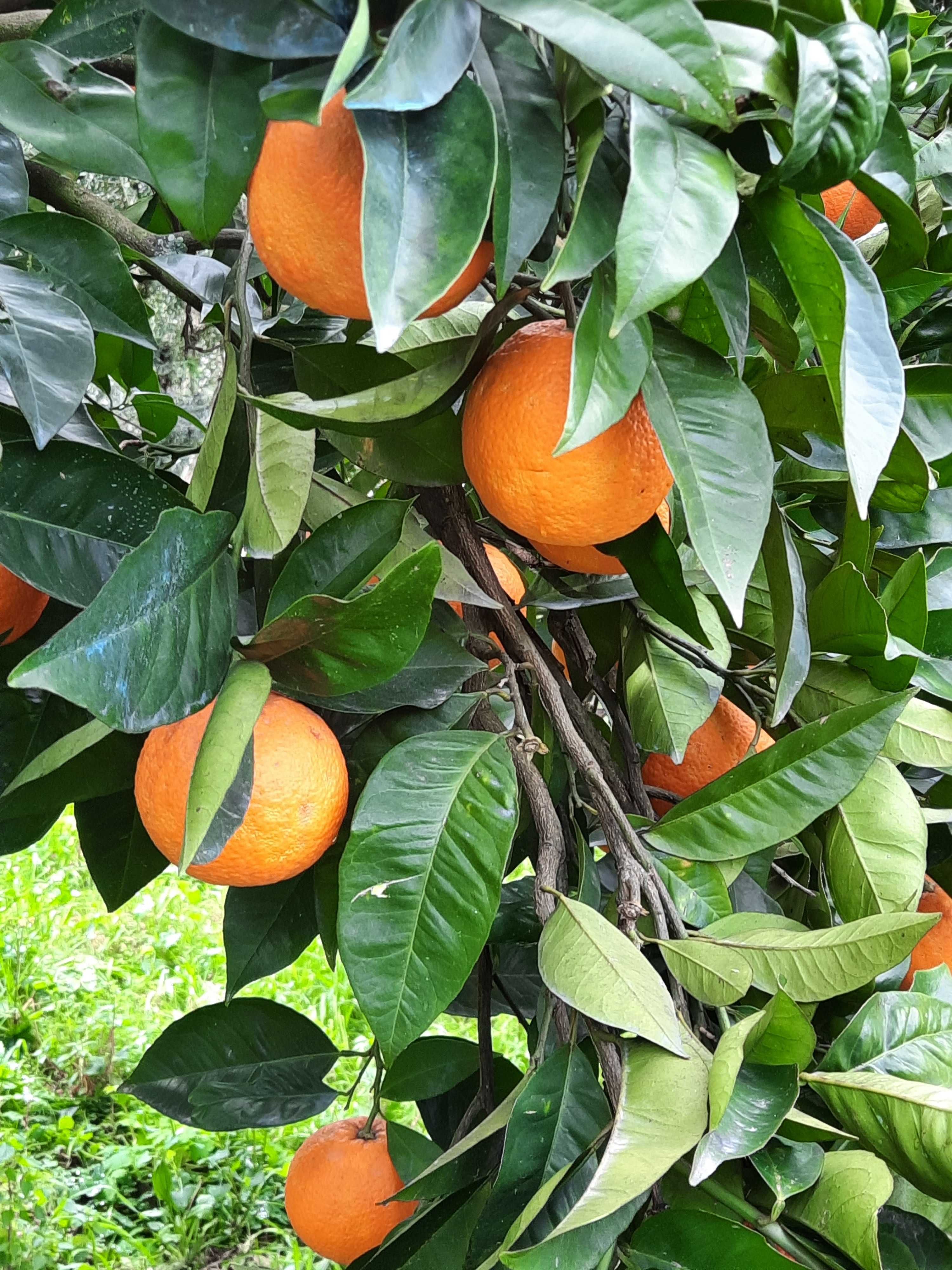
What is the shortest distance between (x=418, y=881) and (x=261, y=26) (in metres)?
0.31

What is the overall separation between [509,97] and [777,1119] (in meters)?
0.38

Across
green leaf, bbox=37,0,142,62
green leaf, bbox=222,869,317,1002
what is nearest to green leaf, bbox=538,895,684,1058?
green leaf, bbox=222,869,317,1002

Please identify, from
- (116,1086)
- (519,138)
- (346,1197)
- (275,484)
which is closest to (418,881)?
(275,484)

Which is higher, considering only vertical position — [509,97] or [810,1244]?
[509,97]

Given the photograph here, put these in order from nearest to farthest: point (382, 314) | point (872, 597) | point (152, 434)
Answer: point (382, 314)
point (872, 597)
point (152, 434)

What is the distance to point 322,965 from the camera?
7.73 ft

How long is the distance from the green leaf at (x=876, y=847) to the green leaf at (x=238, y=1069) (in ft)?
1.36

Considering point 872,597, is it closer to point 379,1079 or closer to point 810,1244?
point 810,1244

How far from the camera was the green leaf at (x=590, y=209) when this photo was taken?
1.11 ft

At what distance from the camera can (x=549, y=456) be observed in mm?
430

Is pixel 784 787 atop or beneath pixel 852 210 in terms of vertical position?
beneath

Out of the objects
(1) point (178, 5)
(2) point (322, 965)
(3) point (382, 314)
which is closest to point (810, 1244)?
(3) point (382, 314)

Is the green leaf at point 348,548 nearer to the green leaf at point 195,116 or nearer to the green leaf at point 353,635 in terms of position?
the green leaf at point 353,635

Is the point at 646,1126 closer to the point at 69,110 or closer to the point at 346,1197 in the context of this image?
the point at 346,1197
